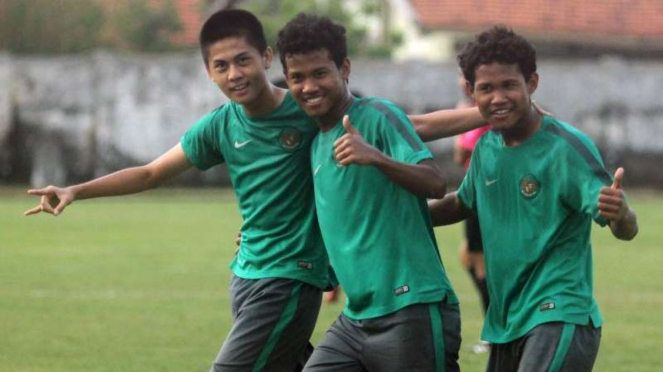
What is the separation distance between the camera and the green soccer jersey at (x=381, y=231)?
19.2 ft

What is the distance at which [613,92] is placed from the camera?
97.0 ft

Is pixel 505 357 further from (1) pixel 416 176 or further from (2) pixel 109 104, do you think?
(2) pixel 109 104

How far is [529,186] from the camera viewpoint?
19.2 feet

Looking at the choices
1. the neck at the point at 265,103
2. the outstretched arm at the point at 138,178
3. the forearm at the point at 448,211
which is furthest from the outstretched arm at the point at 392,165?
the outstretched arm at the point at 138,178

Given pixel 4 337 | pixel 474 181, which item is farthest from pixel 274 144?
pixel 4 337

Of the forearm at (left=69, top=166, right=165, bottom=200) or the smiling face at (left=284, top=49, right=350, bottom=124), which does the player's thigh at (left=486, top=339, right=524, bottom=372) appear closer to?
the smiling face at (left=284, top=49, right=350, bottom=124)

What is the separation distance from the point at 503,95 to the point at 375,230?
69cm

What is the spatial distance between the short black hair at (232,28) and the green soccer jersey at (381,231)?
834 millimetres

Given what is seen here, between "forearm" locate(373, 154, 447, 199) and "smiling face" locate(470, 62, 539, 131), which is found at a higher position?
"smiling face" locate(470, 62, 539, 131)

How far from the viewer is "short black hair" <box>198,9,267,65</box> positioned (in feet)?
21.8

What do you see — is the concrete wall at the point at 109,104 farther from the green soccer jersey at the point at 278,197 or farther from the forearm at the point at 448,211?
the forearm at the point at 448,211

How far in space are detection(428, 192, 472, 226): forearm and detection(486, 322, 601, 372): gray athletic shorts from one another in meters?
0.65

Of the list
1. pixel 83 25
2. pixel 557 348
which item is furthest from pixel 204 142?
pixel 83 25

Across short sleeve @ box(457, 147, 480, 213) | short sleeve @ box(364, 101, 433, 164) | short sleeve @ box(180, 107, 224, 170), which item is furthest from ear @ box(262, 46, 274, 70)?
short sleeve @ box(457, 147, 480, 213)
